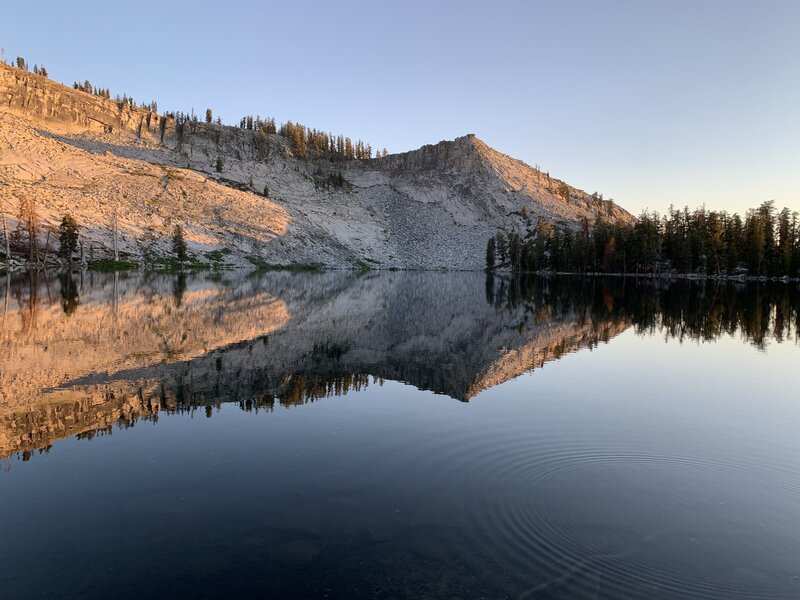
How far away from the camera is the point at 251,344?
28.2 meters

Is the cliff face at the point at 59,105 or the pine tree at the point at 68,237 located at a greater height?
the cliff face at the point at 59,105

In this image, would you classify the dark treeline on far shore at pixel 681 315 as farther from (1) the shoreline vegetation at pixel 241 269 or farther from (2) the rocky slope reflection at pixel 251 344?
(1) the shoreline vegetation at pixel 241 269

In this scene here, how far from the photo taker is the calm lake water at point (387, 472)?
779 centimetres

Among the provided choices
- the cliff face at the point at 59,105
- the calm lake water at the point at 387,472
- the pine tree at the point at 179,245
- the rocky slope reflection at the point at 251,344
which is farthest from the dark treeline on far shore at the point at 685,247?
the cliff face at the point at 59,105

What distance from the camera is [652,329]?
3888cm

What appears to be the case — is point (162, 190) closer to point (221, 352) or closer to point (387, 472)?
point (221, 352)

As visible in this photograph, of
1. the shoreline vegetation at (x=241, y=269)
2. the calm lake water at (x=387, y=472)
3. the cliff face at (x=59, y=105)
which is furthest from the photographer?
the cliff face at (x=59, y=105)

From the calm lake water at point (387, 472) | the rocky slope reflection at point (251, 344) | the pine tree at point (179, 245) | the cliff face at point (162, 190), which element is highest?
the cliff face at point (162, 190)

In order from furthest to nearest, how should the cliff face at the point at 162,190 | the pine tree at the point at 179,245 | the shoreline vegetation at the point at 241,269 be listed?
1. the cliff face at the point at 162,190
2. the pine tree at the point at 179,245
3. the shoreline vegetation at the point at 241,269

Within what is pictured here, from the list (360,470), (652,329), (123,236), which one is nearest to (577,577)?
(360,470)

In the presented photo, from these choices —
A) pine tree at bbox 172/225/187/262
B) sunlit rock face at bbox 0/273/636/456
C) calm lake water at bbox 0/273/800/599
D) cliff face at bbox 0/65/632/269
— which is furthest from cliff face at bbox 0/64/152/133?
calm lake water at bbox 0/273/800/599

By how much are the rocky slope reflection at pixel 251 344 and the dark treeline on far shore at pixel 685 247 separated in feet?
270

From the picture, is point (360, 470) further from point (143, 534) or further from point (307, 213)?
point (307, 213)

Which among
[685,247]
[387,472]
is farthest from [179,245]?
[685,247]
